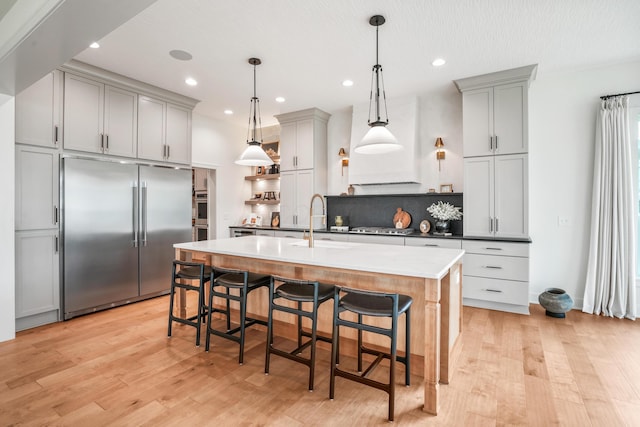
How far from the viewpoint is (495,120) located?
4016 mm

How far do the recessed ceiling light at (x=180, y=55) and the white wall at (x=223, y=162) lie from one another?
2.12 metres

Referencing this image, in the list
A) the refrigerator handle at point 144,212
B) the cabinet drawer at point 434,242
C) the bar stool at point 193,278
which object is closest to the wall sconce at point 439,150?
the cabinet drawer at point 434,242

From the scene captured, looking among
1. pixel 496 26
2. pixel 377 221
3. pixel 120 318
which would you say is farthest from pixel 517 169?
pixel 120 318

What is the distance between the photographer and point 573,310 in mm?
3904

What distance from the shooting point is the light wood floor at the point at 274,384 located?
1.94m

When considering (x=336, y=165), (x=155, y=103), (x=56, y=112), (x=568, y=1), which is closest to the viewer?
(x=568, y=1)

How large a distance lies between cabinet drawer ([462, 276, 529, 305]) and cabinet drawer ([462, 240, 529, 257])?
1.07 ft

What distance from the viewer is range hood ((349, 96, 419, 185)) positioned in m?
4.73

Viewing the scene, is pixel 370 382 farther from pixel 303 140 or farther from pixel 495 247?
pixel 303 140

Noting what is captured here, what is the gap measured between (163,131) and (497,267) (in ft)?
15.5

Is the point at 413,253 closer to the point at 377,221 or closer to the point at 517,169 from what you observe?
the point at 517,169

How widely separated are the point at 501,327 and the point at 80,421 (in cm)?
361

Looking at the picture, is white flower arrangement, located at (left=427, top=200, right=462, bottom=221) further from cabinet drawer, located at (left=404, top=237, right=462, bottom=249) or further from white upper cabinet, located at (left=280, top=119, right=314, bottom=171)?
white upper cabinet, located at (left=280, top=119, right=314, bottom=171)

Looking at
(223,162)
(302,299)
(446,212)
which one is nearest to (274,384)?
(302,299)
